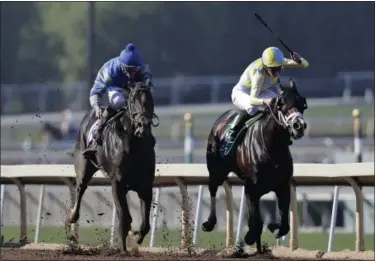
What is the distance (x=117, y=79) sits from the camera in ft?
38.2

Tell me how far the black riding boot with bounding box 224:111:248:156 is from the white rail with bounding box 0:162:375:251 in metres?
0.58

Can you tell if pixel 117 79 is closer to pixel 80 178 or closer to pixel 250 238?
pixel 80 178

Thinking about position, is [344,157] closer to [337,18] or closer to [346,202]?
[346,202]

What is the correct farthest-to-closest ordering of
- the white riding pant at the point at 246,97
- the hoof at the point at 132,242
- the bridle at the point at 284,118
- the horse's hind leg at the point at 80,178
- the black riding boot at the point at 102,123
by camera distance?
the horse's hind leg at the point at 80,178 → the black riding boot at the point at 102,123 → the white riding pant at the point at 246,97 → the hoof at the point at 132,242 → the bridle at the point at 284,118

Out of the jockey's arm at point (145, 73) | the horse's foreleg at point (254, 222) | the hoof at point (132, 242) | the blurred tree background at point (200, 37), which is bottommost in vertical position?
the hoof at point (132, 242)

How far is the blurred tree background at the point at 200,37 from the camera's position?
40.3 metres

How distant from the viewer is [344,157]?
20.2m

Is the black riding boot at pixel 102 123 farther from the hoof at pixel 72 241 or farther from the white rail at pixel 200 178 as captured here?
the white rail at pixel 200 178

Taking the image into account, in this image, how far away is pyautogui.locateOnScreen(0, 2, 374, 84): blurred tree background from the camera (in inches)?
1586

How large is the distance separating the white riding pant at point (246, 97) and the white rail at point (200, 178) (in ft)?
2.00

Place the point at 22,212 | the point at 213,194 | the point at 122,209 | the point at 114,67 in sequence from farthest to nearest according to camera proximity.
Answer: the point at 22,212 → the point at 213,194 → the point at 114,67 → the point at 122,209

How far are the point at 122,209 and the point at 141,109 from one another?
2.74ft

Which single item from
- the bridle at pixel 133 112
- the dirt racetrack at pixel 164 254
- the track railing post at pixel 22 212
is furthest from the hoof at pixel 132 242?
the track railing post at pixel 22 212

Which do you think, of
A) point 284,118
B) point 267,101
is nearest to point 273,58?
point 267,101
